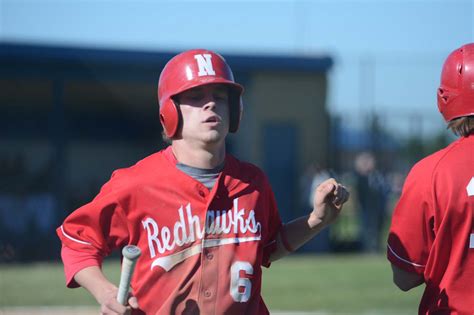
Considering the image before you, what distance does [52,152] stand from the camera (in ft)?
A: 58.5

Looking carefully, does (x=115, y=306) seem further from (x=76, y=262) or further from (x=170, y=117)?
(x=170, y=117)

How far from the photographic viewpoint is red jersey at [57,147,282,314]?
3.54m

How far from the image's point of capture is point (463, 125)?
363 centimetres

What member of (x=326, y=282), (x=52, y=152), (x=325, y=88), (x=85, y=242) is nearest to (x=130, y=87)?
(x=52, y=152)

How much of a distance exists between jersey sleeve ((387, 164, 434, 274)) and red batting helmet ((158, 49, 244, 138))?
0.90 metres

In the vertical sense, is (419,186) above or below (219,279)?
above

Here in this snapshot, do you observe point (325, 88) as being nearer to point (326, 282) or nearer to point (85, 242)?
point (326, 282)

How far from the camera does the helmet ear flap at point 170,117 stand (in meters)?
3.69

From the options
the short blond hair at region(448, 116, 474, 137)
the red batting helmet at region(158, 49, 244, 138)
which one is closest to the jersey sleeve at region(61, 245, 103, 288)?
the red batting helmet at region(158, 49, 244, 138)

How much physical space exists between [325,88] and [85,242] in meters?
15.7

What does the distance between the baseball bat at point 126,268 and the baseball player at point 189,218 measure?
9.0 inches

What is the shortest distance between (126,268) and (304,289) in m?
8.82

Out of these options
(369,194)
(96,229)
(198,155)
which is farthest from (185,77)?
(369,194)

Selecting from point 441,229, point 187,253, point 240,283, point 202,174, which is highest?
point 202,174
